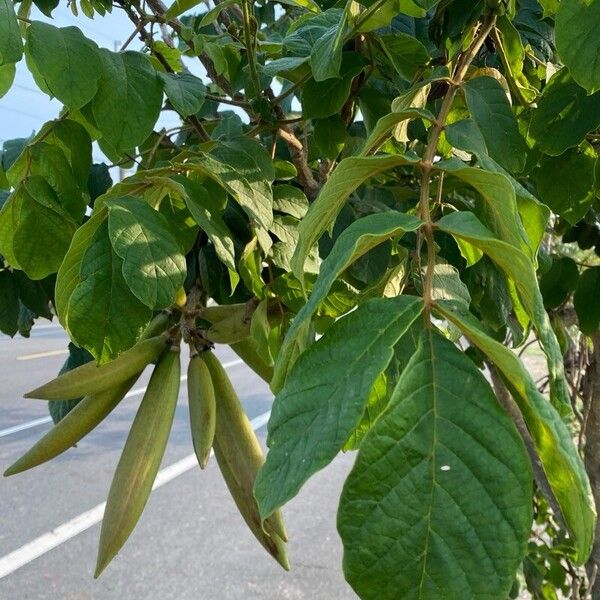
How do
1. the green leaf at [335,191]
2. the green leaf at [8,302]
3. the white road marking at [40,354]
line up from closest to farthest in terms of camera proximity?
1. the green leaf at [335,191]
2. the green leaf at [8,302]
3. the white road marking at [40,354]

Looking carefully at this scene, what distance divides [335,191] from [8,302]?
0.55 metres

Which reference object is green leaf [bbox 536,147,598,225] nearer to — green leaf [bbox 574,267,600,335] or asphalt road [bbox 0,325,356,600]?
green leaf [bbox 574,267,600,335]

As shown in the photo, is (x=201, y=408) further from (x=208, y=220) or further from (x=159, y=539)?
(x=159, y=539)

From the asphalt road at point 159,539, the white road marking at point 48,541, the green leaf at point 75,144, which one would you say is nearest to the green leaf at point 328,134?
the green leaf at point 75,144

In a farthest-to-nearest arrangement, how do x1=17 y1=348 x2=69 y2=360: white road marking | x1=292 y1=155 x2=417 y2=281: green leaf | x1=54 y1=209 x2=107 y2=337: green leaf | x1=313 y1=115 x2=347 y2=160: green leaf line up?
x1=17 y1=348 x2=69 y2=360: white road marking
x1=313 y1=115 x2=347 y2=160: green leaf
x1=54 y1=209 x2=107 y2=337: green leaf
x1=292 y1=155 x2=417 y2=281: green leaf

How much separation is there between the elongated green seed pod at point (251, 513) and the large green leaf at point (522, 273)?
324mm

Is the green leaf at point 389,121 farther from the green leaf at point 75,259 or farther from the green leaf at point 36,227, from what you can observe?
the green leaf at point 36,227

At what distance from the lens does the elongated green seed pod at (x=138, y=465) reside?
592 millimetres

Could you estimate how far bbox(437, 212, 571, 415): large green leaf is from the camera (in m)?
0.33

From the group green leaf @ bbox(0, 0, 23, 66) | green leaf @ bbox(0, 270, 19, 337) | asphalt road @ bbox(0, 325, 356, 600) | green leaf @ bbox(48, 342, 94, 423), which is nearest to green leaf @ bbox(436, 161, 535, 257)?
green leaf @ bbox(0, 0, 23, 66)

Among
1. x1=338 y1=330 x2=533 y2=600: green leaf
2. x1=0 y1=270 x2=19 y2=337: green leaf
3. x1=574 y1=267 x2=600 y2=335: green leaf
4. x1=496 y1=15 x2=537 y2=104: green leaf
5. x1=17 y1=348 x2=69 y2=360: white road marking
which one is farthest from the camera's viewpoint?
x1=17 y1=348 x2=69 y2=360: white road marking

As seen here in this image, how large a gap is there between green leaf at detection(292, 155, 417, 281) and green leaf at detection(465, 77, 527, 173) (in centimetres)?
16

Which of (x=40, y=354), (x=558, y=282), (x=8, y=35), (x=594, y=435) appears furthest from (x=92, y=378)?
(x=40, y=354)

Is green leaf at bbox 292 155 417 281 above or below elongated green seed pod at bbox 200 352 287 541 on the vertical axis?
above
